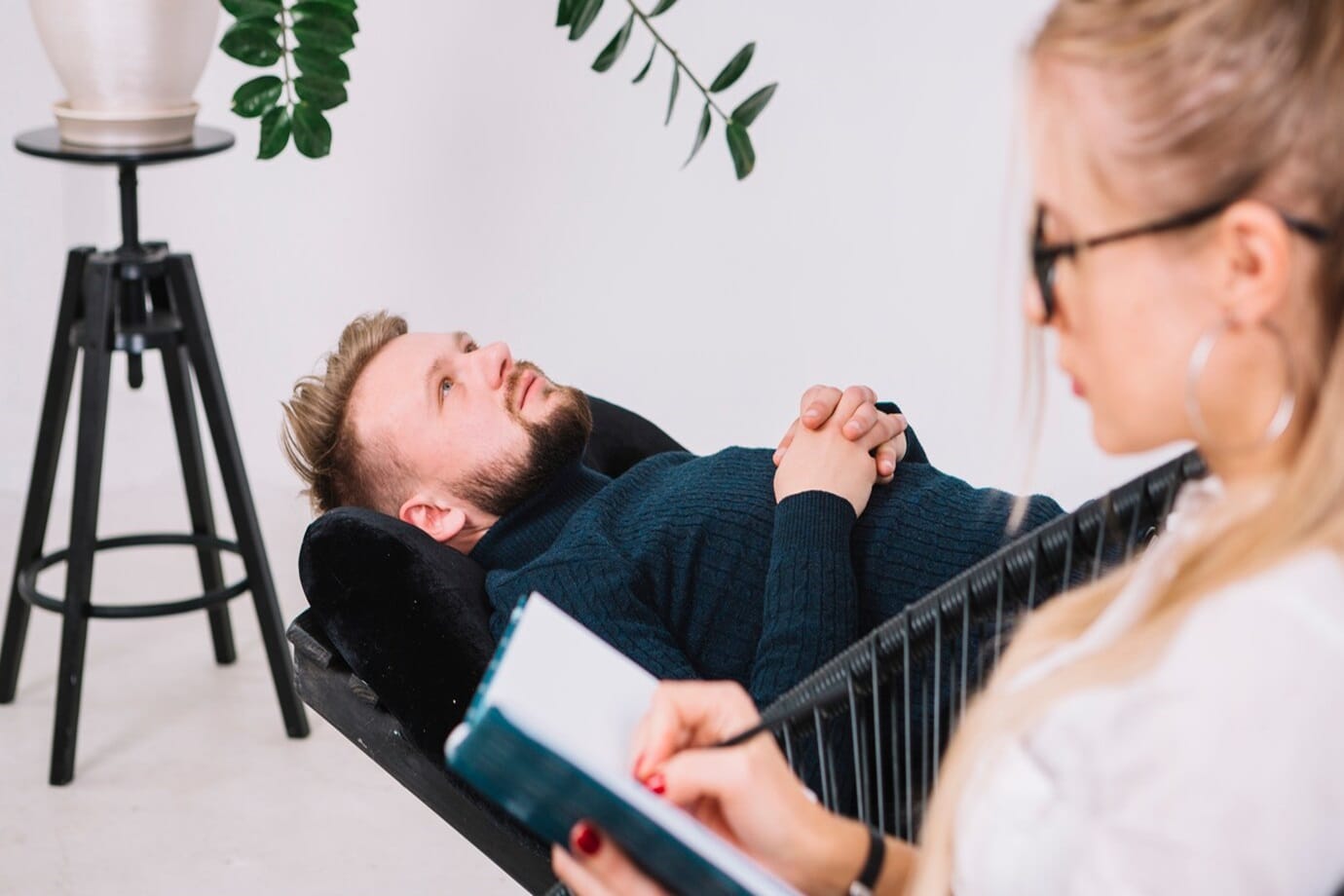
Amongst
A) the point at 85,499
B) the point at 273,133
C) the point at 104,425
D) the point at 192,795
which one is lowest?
the point at 192,795

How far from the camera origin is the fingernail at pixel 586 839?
2.84 feet

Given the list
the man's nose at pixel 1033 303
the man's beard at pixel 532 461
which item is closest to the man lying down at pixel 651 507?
the man's beard at pixel 532 461

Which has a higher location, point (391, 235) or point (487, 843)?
point (391, 235)

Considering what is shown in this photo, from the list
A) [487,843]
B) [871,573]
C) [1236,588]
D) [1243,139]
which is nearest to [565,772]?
[1236,588]

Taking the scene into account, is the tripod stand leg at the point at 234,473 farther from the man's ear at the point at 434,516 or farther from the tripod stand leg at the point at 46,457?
the man's ear at the point at 434,516

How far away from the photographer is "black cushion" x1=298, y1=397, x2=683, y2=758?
1.49 metres

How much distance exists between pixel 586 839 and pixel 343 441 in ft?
3.80

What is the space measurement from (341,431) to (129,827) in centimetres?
78

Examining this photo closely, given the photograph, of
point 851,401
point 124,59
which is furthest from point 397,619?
point 124,59

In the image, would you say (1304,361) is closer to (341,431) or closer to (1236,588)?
(1236,588)

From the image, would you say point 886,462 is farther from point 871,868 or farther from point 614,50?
point 871,868

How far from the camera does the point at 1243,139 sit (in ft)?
2.41

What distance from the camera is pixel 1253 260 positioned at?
0.74 m

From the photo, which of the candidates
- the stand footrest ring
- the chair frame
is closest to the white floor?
the stand footrest ring
